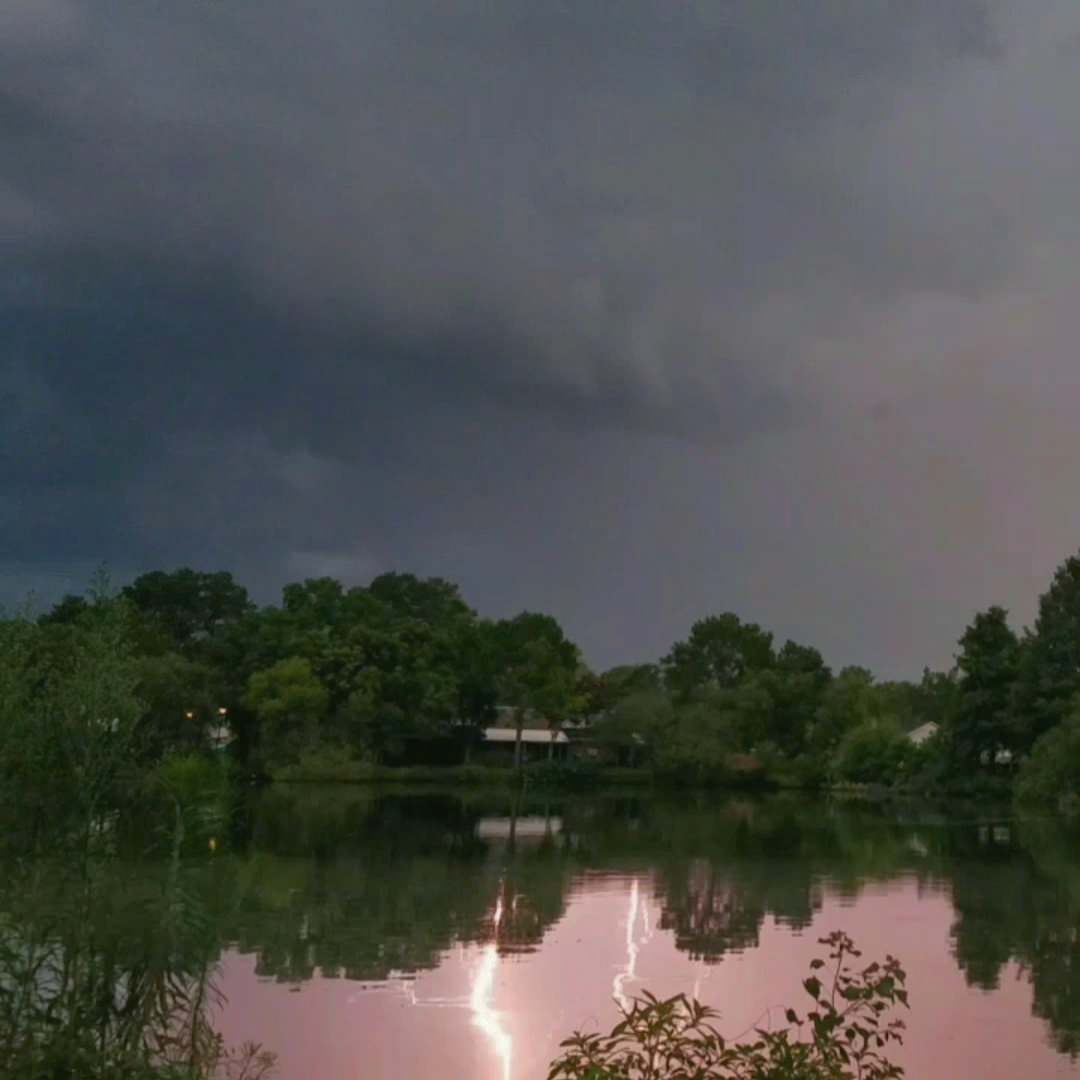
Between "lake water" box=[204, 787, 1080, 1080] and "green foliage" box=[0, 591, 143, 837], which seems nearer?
"green foliage" box=[0, 591, 143, 837]

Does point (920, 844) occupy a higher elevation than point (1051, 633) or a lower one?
lower

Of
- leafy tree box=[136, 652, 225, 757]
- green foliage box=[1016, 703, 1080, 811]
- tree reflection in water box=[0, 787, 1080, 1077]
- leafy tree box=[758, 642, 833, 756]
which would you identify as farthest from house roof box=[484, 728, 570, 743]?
tree reflection in water box=[0, 787, 1080, 1077]

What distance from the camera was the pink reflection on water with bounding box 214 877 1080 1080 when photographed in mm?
10508

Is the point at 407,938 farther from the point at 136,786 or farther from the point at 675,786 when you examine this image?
the point at 675,786

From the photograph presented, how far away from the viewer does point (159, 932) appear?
7.21 meters

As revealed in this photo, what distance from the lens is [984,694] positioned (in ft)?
178

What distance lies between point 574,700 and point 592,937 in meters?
56.1

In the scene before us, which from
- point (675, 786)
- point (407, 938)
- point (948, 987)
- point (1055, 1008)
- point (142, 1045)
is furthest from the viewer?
point (675, 786)

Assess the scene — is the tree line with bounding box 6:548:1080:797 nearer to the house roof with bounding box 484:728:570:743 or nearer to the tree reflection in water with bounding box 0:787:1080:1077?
the house roof with bounding box 484:728:570:743

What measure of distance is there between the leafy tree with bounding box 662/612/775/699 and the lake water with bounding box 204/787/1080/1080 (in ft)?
231

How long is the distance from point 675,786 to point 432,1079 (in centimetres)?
6058

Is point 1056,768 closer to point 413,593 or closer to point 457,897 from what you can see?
point 457,897

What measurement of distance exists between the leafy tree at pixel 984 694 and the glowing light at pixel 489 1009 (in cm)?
4289

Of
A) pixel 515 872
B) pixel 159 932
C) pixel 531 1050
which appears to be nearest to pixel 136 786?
pixel 159 932
